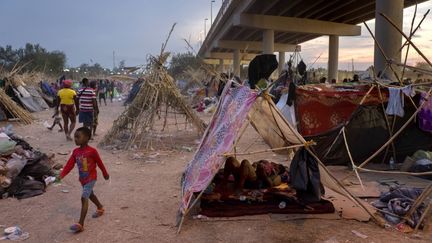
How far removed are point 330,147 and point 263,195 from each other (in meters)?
3.12

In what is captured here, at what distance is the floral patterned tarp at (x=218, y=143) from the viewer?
495 cm

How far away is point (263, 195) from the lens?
5.57 meters

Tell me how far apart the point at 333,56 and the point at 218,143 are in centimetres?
2798

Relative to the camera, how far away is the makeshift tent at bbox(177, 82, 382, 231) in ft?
16.3

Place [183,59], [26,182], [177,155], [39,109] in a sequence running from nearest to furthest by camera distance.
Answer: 1. [26,182]
2. [177,155]
3. [39,109]
4. [183,59]

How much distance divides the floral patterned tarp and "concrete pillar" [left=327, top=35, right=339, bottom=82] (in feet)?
85.9

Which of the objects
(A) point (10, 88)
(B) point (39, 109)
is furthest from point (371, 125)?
(B) point (39, 109)

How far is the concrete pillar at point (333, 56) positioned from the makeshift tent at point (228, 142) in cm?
2610

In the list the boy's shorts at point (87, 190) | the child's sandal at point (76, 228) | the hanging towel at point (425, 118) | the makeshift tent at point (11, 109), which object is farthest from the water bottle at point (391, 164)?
the makeshift tent at point (11, 109)

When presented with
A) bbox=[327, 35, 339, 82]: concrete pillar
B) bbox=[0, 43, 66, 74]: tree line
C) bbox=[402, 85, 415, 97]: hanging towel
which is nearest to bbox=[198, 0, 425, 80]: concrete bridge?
bbox=[327, 35, 339, 82]: concrete pillar

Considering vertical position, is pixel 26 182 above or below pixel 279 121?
below

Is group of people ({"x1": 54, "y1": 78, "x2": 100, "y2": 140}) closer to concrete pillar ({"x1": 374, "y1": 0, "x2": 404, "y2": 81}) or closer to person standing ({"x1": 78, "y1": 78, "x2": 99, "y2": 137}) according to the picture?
person standing ({"x1": 78, "y1": 78, "x2": 99, "y2": 137})

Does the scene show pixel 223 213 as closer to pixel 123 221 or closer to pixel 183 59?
pixel 123 221

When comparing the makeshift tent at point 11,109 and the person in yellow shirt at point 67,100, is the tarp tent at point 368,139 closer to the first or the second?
the person in yellow shirt at point 67,100
